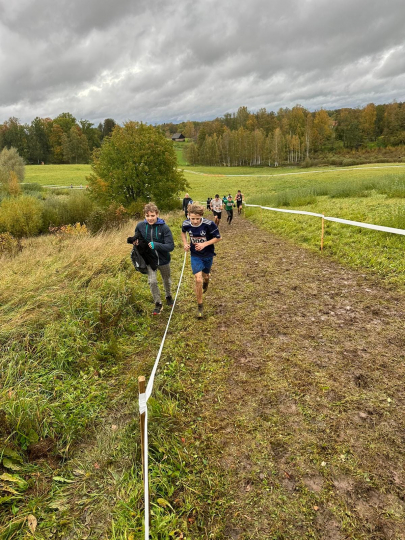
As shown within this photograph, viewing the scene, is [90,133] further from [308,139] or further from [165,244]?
[165,244]

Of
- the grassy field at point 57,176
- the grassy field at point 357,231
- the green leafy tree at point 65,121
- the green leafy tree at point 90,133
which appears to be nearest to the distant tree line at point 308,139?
the green leafy tree at point 90,133

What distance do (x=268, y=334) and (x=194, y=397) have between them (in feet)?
5.84

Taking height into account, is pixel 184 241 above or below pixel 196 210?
below

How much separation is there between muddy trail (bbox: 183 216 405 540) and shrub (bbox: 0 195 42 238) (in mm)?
16248

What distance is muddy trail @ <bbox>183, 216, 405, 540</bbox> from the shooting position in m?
2.21

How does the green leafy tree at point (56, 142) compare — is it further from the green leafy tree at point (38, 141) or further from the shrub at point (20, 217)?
the shrub at point (20, 217)

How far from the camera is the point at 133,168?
830 inches

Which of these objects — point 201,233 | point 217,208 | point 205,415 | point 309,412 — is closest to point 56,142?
point 217,208

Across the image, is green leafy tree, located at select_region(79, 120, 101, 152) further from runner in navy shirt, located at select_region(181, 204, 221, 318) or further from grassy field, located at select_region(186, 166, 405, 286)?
runner in navy shirt, located at select_region(181, 204, 221, 318)

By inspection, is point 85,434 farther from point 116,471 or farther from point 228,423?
point 228,423

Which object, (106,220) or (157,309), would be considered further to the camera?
(106,220)

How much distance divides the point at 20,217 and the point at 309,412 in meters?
19.1

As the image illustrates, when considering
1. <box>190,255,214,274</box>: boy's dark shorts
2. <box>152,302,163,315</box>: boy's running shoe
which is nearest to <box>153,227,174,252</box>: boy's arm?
<box>190,255,214,274</box>: boy's dark shorts

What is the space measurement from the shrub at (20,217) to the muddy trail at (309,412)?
1625 centimetres
